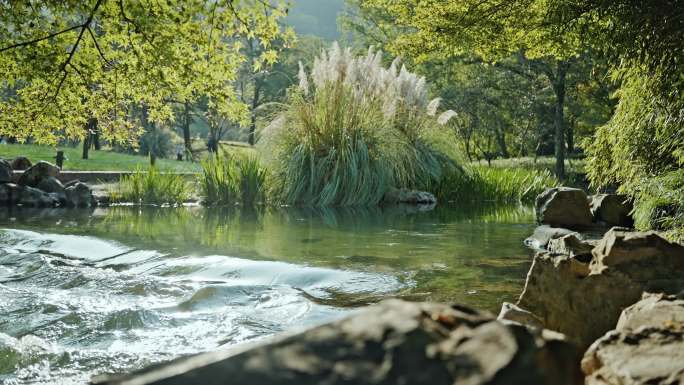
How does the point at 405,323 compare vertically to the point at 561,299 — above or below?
above

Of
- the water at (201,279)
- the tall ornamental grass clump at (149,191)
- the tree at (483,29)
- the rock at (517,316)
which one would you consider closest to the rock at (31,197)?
the tall ornamental grass clump at (149,191)

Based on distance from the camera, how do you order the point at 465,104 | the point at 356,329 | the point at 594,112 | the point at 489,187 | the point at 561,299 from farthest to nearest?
the point at 465,104 → the point at 594,112 → the point at 489,187 → the point at 561,299 → the point at 356,329

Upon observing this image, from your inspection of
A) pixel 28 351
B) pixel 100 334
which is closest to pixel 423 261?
pixel 100 334

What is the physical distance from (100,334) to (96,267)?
7.24ft

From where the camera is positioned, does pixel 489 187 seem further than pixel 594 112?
No

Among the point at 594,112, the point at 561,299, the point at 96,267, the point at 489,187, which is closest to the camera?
the point at 561,299

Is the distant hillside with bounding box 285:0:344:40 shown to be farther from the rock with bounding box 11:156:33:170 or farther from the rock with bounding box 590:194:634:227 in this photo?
the rock with bounding box 590:194:634:227

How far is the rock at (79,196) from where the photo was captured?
1212 centimetres

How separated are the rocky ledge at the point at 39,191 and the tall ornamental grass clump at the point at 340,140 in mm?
3659

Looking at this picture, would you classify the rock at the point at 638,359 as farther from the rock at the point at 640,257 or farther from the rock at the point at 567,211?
the rock at the point at 567,211

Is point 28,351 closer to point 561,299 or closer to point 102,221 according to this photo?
point 561,299

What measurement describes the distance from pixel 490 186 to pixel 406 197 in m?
2.74

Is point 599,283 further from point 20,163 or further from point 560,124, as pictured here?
point 560,124

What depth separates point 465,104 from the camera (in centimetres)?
2786
